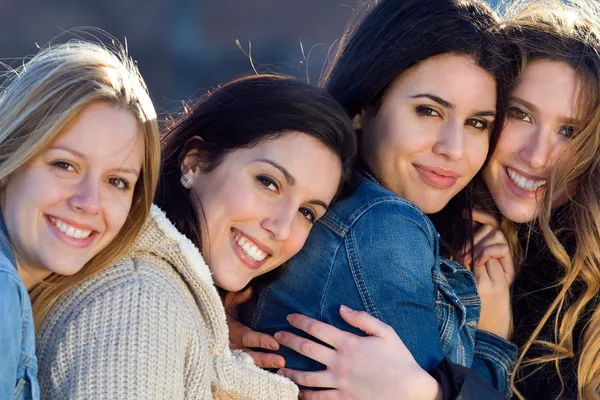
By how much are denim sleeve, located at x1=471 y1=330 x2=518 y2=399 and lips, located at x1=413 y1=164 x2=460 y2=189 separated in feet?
1.96

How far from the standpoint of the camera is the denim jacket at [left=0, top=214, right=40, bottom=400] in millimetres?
2162

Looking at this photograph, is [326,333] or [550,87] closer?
[326,333]

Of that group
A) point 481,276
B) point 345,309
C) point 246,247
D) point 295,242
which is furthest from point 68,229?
point 481,276

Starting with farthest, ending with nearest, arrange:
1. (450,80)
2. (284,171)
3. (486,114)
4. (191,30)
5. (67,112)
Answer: (191,30), (486,114), (450,80), (284,171), (67,112)

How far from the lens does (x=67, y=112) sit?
2400 mm

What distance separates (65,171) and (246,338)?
3.05 feet

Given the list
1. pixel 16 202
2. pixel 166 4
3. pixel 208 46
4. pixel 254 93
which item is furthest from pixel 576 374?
pixel 166 4

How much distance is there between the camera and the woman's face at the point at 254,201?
9.35 feet

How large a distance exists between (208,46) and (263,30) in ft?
2.48

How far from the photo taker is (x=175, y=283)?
2.54 metres

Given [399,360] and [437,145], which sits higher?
[437,145]

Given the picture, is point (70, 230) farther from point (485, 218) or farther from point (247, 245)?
point (485, 218)

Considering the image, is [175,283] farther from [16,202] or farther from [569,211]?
[569,211]

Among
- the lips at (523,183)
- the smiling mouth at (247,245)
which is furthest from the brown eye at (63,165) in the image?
the lips at (523,183)
